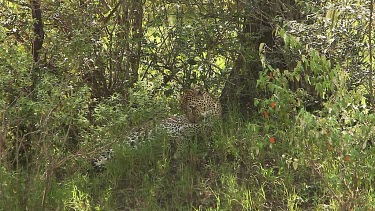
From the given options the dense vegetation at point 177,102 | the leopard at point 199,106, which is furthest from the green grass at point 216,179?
the leopard at point 199,106

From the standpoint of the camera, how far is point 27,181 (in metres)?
4.96

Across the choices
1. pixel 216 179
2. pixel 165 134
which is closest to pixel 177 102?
pixel 165 134

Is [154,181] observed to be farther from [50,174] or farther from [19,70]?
[19,70]

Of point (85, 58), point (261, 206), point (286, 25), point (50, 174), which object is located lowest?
point (261, 206)

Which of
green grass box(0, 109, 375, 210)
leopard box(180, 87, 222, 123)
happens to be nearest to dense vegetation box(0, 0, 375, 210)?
green grass box(0, 109, 375, 210)

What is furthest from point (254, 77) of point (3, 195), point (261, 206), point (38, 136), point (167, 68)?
point (3, 195)

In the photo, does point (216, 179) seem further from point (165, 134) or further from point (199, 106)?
point (199, 106)

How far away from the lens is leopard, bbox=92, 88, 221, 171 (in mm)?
5789

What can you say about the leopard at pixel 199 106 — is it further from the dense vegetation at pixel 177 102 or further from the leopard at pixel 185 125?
the dense vegetation at pixel 177 102

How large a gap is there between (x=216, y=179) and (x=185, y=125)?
69 centimetres

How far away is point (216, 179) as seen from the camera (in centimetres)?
542

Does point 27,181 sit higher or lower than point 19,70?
lower

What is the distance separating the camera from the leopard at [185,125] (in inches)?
228

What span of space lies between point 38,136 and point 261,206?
1.74 metres
